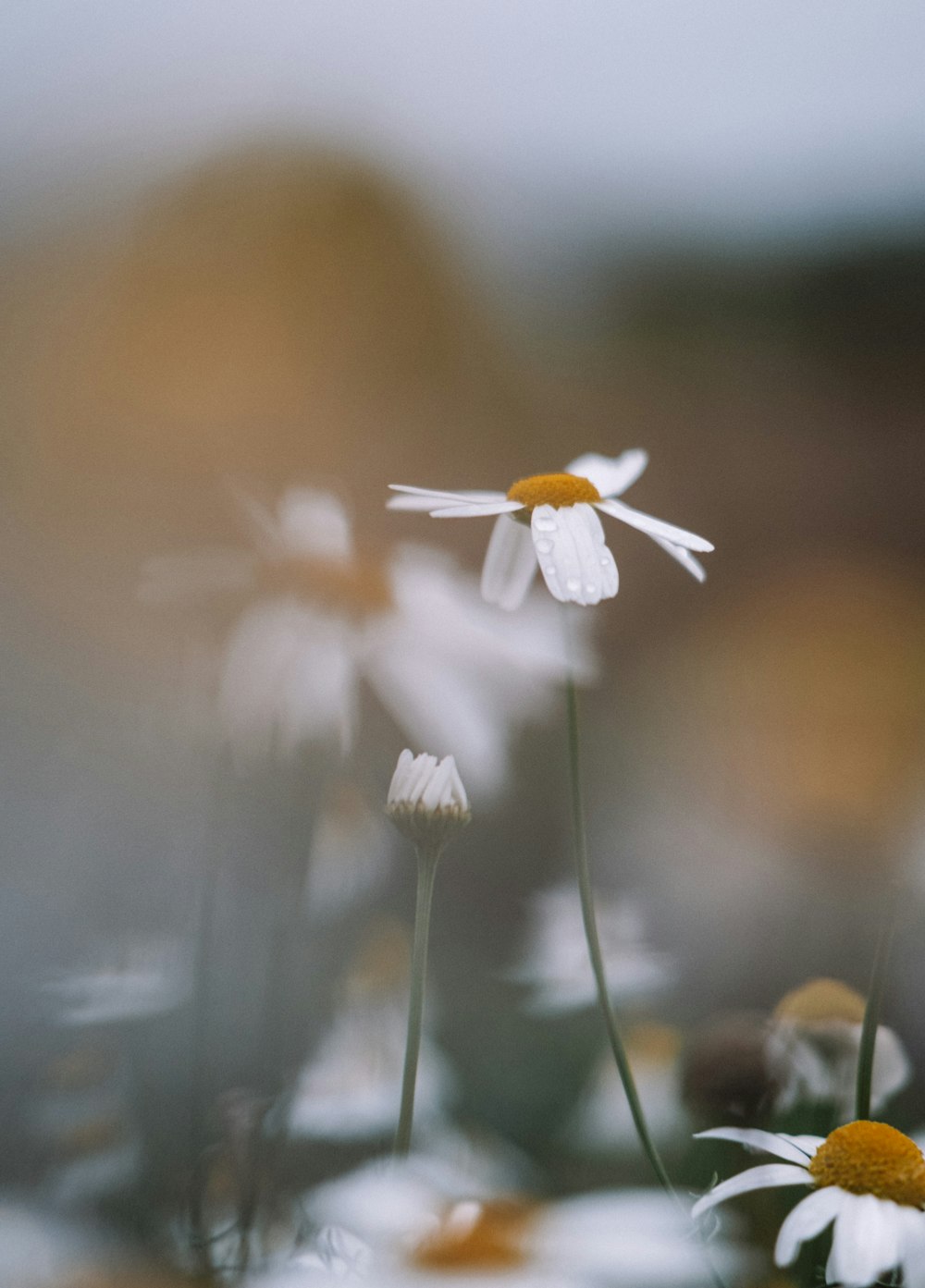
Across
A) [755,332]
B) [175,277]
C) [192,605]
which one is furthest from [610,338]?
[192,605]

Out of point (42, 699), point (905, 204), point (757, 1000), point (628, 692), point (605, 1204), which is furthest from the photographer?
point (628, 692)

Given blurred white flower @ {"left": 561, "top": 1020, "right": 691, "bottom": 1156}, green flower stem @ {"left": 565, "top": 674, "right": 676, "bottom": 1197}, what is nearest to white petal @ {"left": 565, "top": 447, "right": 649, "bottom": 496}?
green flower stem @ {"left": 565, "top": 674, "right": 676, "bottom": 1197}

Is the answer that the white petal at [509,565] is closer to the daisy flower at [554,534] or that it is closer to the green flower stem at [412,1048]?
the daisy flower at [554,534]

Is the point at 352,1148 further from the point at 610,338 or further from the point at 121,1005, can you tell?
the point at 610,338

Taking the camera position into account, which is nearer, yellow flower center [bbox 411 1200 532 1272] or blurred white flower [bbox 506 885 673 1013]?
yellow flower center [bbox 411 1200 532 1272]

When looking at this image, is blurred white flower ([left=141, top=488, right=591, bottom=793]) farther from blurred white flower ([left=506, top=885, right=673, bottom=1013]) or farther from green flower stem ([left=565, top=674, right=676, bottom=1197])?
blurred white flower ([left=506, top=885, right=673, bottom=1013])

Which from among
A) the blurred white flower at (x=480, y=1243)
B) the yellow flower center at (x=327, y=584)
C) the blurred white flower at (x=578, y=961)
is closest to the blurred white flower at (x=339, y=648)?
the yellow flower center at (x=327, y=584)
